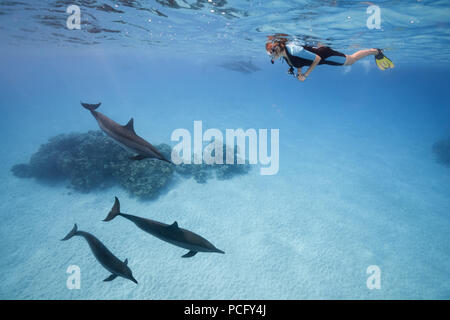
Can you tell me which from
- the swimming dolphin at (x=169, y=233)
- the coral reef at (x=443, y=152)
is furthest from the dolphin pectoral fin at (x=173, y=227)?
the coral reef at (x=443, y=152)

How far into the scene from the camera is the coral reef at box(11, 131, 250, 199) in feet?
35.7

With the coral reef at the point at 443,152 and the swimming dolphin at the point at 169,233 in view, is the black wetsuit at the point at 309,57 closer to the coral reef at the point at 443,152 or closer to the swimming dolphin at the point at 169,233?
the swimming dolphin at the point at 169,233

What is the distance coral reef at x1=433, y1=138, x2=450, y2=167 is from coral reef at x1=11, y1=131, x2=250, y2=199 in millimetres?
19526

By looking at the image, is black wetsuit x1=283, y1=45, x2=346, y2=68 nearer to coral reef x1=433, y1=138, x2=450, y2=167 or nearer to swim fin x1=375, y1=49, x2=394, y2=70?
swim fin x1=375, y1=49, x2=394, y2=70

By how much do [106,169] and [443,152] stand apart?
95.7 ft

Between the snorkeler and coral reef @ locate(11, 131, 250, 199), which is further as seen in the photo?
coral reef @ locate(11, 131, 250, 199)

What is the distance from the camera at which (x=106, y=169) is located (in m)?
11.4

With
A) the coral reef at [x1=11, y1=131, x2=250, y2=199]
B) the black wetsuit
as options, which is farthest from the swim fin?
the coral reef at [x1=11, y1=131, x2=250, y2=199]

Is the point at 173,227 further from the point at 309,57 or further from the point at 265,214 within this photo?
the point at 265,214

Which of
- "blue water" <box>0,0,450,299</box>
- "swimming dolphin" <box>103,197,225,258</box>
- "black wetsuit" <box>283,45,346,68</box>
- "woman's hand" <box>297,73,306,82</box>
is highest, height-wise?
"black wetsuit" <box>283,45,346,68</box>

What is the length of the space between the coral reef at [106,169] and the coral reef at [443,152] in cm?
1953

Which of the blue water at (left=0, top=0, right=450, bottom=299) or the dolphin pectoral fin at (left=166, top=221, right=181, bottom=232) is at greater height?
the dolphin pectoral fin at (left=166, top=221, right=181, bottom=232)

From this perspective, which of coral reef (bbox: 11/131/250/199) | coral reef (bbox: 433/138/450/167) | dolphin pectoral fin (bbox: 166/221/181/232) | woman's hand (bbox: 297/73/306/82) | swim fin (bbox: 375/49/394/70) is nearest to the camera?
dolphin pectoral fin (bbox: 166/221/181/232)
